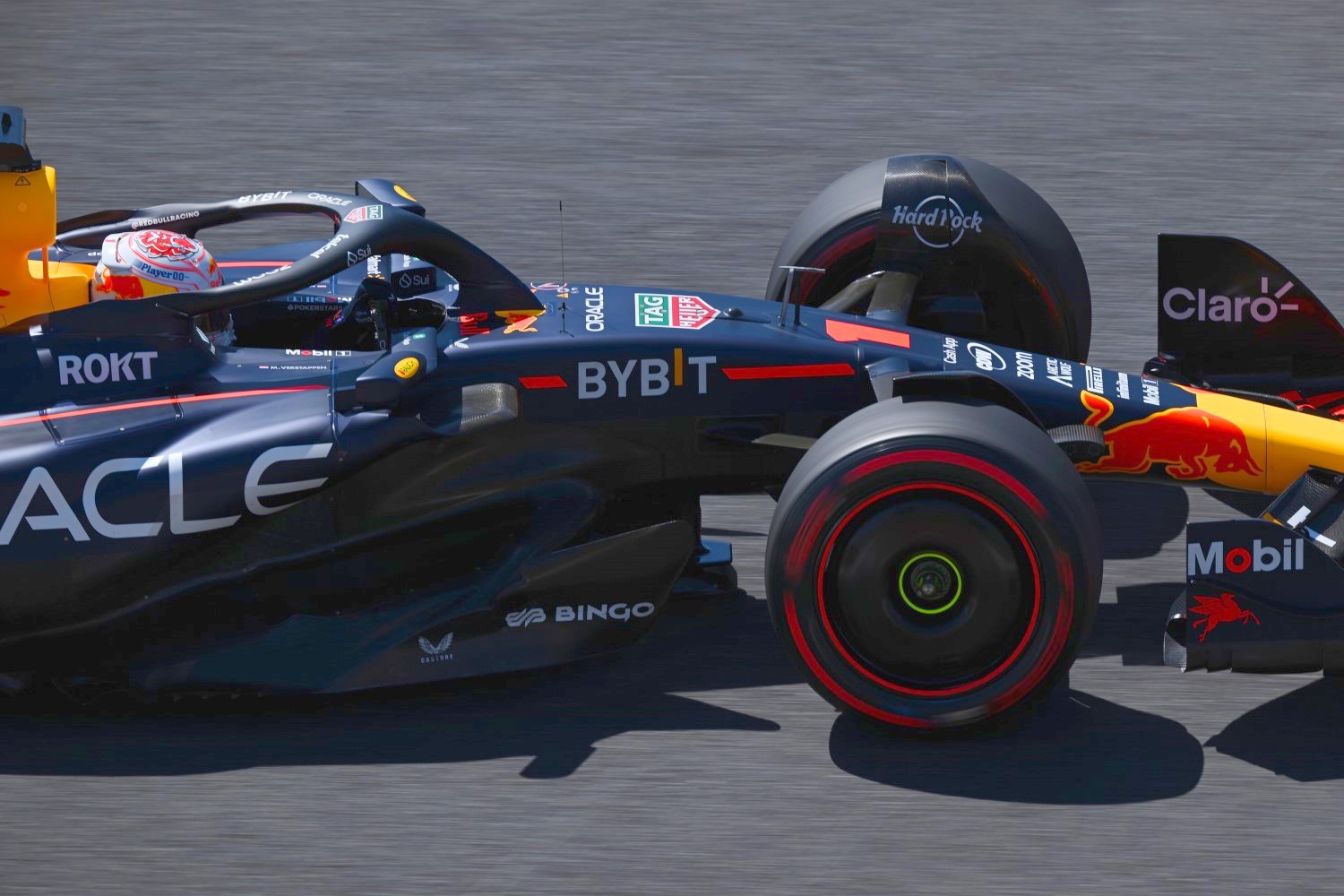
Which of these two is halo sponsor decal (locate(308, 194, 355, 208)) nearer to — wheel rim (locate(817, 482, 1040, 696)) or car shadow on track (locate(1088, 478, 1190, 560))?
wheel rim (locate(817, 482, 1040, 696))

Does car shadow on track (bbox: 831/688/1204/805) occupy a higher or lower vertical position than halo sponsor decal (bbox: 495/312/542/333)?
lower

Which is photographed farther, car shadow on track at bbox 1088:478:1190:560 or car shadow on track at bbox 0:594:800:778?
car shadow on track at bbox 1088:478:1190:560

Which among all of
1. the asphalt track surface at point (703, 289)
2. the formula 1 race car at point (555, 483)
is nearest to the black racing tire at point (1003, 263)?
the asphalt track surface at point (703, 289)

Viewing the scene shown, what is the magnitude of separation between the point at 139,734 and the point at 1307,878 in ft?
9.10

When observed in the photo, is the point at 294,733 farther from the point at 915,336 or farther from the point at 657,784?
the point at 915,336

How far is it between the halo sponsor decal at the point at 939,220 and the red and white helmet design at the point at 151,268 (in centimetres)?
216

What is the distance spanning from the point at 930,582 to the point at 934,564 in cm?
4

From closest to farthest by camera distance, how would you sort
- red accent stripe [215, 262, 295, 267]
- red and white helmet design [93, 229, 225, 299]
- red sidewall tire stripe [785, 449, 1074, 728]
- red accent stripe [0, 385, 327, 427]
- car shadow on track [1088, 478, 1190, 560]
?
red sidewall tire stripe [785, 449, 1074, 728] → red accent stripe [0, 385, 327, 427] → red and white helmet design [93, 229, 225, 299] → red accent stripe [215, 262, 295, 267] → car shadow on track [1088, 478, 1190, 560]

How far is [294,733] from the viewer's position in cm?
453

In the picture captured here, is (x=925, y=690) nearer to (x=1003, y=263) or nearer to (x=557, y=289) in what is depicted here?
(x=557, y=289)

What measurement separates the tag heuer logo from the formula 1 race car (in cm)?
1

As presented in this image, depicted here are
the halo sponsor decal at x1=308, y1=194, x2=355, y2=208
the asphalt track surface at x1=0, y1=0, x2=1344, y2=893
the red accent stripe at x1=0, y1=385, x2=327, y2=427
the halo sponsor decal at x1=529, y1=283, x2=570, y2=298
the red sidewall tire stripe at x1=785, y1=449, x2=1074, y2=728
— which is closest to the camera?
the asphalt track surface at x1=0, y1=0, x2=1344, y2=893

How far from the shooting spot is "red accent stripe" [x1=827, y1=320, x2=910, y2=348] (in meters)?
4.84

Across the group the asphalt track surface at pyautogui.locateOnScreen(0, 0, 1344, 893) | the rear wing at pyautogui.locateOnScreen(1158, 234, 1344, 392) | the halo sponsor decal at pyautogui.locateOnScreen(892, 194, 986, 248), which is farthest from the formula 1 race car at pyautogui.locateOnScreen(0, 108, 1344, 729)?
the halo sponsor decal at pyautogui.locateOnScreen(892, 194, 986, 248)
